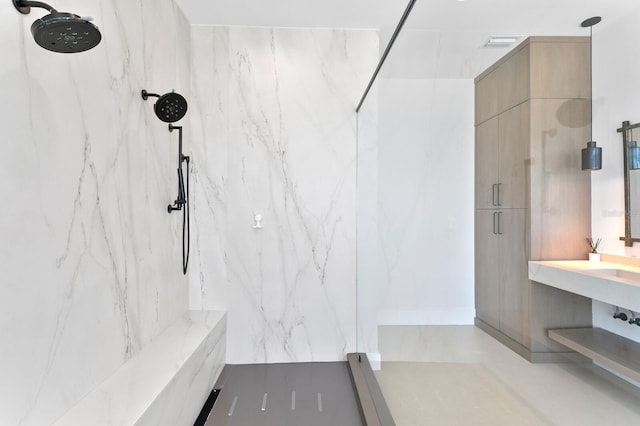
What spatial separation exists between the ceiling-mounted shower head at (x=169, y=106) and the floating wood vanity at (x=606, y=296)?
6.32ft

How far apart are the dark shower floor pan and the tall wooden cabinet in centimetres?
142

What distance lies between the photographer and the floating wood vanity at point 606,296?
577mm

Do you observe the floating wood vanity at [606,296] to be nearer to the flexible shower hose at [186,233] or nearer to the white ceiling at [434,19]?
the white ceiling at [434,19]

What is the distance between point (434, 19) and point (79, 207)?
1601 millimetres

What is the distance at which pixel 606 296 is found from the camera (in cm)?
63

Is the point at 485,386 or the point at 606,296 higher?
the point at 606,296

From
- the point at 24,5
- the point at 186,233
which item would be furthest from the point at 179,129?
the point at 24,5

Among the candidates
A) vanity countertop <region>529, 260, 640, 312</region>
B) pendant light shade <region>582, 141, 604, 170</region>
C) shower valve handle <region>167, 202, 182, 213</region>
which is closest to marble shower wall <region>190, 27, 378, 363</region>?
shower valve handle <region>167, 202, 182, 213</region>

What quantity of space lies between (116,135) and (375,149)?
4.49 ft

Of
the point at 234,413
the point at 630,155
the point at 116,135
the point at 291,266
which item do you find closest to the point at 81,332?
the point at 116,135

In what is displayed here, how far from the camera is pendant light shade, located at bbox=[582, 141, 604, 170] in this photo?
0.64 m

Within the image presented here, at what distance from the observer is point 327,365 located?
270 cm

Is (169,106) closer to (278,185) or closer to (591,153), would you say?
(278,185)

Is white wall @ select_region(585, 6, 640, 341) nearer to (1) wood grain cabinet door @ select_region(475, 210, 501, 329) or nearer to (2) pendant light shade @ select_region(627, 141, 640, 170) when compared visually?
(2) pendant light shade @ select_region(627, 141, 640, 170)
